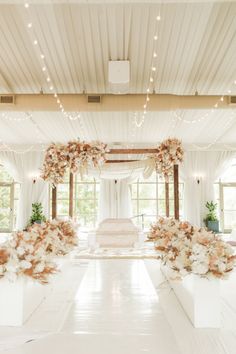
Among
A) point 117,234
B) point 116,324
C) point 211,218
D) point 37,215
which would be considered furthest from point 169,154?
point 37,215

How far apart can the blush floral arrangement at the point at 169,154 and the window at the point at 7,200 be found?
773 centimetres

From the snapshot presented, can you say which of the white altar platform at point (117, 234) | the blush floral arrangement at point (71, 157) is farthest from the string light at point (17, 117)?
the white altar platform at point (117, 234)

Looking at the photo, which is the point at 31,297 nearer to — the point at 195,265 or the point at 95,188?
the point at 195,265

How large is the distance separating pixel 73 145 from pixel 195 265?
16.6 ft

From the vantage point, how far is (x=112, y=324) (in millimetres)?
2520

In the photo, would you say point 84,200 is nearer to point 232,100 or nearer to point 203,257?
point 232,100

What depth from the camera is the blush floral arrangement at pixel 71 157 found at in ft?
23.5

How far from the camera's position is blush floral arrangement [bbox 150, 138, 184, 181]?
722 cm

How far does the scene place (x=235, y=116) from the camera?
8.98 meters

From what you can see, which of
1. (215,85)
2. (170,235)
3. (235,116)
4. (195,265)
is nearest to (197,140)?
(235,116)

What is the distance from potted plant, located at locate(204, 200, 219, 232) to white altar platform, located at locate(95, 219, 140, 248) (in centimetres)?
460

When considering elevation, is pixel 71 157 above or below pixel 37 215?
above

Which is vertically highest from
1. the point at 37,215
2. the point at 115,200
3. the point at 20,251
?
the point at 115,200

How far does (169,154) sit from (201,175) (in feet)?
20.8
